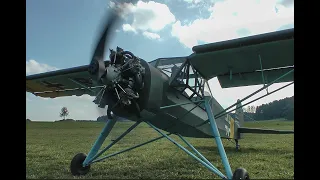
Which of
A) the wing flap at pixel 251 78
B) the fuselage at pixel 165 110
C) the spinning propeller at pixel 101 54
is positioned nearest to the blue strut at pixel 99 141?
the fuselage at pixel 165 110

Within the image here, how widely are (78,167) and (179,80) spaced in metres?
3.20

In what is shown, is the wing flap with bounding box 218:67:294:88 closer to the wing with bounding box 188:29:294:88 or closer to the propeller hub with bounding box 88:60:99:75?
the wing with bounding box 188:29:294:88

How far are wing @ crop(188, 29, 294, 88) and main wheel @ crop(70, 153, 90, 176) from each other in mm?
3568

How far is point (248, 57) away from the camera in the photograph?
625cm

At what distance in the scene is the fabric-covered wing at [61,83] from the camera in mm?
7742

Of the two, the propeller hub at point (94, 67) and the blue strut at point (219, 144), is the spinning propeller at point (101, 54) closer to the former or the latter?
the propeller hub at point (94, 67)

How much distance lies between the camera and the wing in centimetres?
554

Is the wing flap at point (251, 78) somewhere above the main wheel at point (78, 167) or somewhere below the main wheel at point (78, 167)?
above

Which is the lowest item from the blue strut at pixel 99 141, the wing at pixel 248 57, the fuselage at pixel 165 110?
Result: the blue strut at pixel 99 141

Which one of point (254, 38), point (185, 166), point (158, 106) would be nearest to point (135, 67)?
point (158, 106)

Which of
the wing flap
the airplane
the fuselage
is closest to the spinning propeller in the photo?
the airplane
